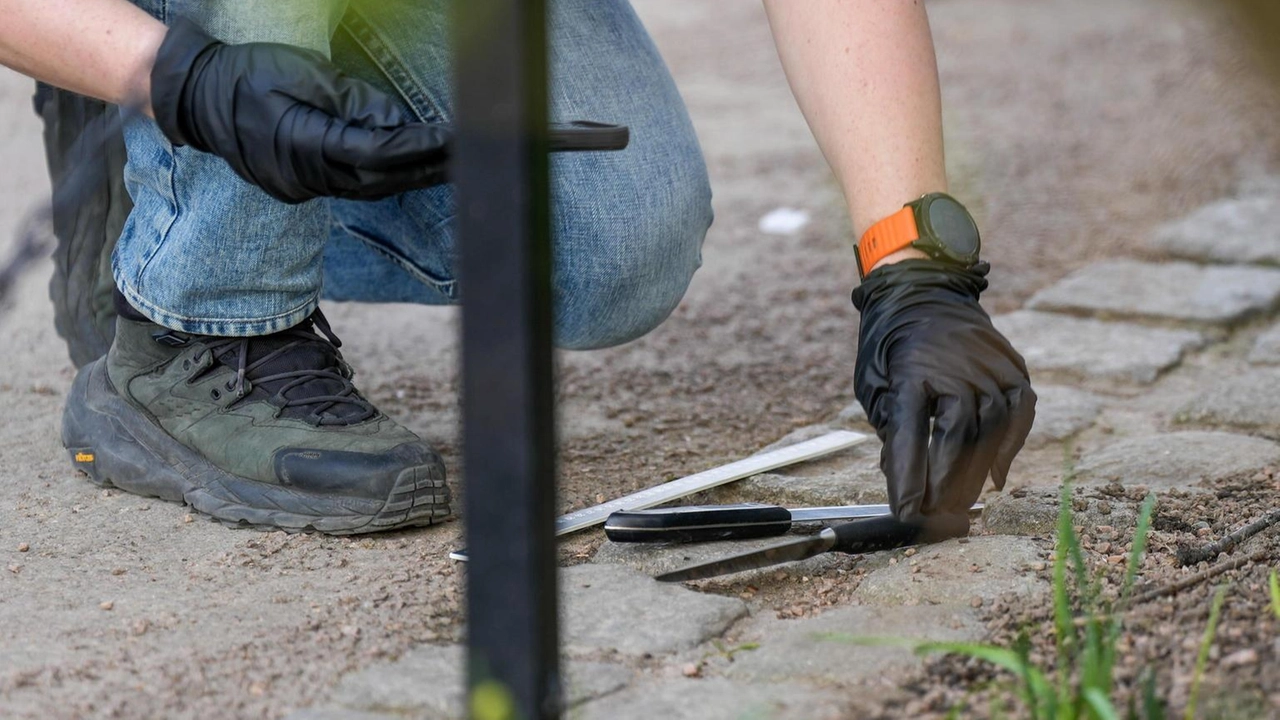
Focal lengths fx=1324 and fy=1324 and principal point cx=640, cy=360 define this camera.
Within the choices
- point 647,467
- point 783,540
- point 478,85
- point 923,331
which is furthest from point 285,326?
point 478,85

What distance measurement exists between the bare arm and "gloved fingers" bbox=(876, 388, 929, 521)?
217 mm

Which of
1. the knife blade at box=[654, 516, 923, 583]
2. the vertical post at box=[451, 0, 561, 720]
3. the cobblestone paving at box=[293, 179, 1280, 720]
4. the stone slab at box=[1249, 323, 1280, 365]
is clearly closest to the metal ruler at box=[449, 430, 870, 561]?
the cobblestone paving at box=[293, 179, 1280, 720]

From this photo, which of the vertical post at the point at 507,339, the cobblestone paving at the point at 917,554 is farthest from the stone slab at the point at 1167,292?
the vertical post at the point at 507,339

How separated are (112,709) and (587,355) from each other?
1.58 metres

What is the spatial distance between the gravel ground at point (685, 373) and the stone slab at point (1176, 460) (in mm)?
96

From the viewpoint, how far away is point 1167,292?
9.75 feet

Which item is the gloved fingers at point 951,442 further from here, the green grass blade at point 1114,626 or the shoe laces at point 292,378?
the shoe laces at point 292,378

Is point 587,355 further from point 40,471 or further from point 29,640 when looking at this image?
point 29,640

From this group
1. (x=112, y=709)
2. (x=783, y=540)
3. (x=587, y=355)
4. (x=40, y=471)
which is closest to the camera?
(x=112, y=709)

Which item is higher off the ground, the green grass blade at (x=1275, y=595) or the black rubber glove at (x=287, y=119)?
the black rubber glove at (x=287, y=119)

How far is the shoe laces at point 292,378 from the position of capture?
1.81m

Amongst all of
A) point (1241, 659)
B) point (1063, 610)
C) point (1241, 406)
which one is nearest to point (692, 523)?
point (1063, 610)

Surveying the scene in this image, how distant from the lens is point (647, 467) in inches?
81.0

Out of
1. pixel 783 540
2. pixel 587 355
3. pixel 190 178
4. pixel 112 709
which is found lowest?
pixel 112 709
